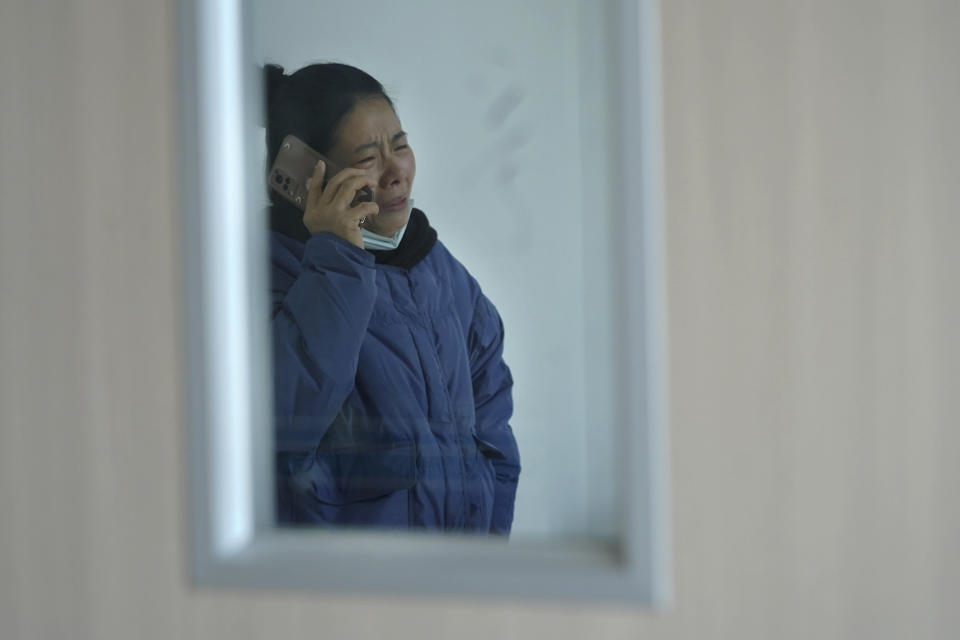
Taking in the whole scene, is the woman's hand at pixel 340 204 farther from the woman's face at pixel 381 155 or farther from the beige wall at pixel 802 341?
the beige wall at pixel 802 341

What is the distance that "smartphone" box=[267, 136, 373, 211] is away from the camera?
815mm

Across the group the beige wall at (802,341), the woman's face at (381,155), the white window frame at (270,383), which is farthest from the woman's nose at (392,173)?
the beige wall at (802,341)

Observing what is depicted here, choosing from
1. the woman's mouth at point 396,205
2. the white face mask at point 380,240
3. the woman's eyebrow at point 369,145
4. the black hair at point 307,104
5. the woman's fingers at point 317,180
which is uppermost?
the black hair at point 307,104

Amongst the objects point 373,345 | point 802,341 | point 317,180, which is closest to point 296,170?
point 317,180

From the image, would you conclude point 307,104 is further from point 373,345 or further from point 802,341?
point 802,341

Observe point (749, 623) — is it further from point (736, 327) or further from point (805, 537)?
point (736, 327)

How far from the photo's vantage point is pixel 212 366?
82 cm

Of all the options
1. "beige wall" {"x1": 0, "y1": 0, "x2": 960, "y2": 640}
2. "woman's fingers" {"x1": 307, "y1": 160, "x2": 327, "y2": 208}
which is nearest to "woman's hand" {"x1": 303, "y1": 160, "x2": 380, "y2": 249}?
"woman's fingers" {"x1": 307, "y1": 160, "x2": 327, "y2": 208}

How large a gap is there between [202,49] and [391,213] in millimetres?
238

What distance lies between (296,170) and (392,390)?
0.76 feet

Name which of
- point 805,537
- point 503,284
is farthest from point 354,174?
point 805,537

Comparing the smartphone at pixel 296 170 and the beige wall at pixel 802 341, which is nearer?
the beige wall at pixel 802 341

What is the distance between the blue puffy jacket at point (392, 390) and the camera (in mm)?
792

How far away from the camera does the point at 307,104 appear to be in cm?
82
